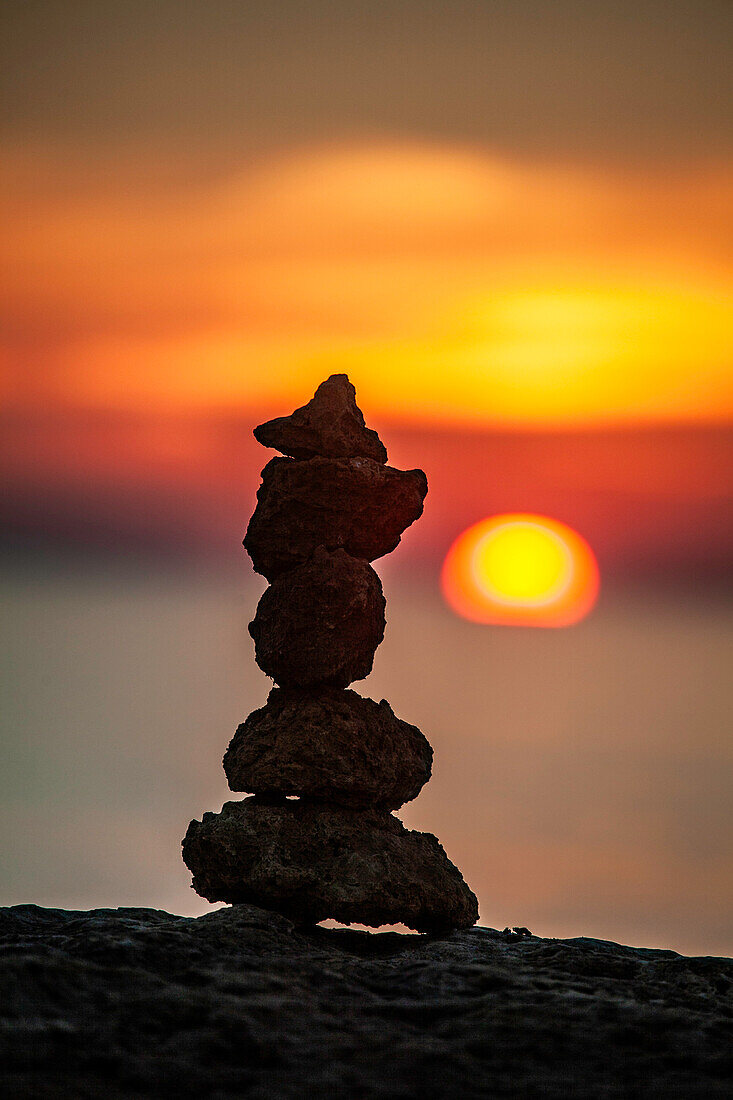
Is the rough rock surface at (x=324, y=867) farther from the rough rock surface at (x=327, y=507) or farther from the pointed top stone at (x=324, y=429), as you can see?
the pointed top stone at (x=324, y=429)

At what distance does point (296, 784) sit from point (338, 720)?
1178 millimetres

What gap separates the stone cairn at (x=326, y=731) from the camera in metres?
16.7

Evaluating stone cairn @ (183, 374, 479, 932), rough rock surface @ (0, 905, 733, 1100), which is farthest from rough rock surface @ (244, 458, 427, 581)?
rough rock surface @ (0, 905, 733, 1100)

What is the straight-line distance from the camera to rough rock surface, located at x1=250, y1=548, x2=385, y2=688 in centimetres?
1769

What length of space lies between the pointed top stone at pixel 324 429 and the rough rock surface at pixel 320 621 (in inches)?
66.5

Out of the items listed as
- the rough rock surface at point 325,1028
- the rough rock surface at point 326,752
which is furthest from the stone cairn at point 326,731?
the rough rock surface at point 325,1028

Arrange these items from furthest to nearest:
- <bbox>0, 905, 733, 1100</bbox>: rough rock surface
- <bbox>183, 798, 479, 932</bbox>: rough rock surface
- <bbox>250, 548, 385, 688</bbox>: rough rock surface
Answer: <bbox>250, 548, 385, 688</bbox>: rough rock surface
<bbox>183, 798, 479, 932</bbox>: rough rock surface
<bbox>0, 905, 733, 1100</bbox>: rough rock surface

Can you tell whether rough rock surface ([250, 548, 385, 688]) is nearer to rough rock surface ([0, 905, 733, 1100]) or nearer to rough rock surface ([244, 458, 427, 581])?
rough rock surface ([244, 458, 427, 581])

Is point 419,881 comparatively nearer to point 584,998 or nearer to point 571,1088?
point 584,998

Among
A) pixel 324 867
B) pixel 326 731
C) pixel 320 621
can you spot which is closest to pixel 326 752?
pixel 326 731

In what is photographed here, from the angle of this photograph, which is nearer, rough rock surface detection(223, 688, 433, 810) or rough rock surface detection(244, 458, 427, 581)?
rough rock surface detection(223, 688, 433, 810)

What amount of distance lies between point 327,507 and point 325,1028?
9.55 metres

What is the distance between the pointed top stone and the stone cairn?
23 mm

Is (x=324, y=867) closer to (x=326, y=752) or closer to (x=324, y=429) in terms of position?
(x=326, y=752)
